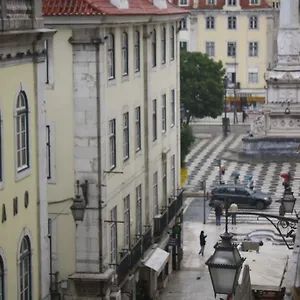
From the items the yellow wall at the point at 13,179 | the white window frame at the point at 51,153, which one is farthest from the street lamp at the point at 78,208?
the yellow wall at the point at 13,179

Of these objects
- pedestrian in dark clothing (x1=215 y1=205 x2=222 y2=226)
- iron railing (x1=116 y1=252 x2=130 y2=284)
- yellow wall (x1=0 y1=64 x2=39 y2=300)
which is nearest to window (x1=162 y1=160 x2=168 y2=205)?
iron railing (x1=116 y1=252 x2=130 y2=284)

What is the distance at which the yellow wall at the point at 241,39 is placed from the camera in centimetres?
9662

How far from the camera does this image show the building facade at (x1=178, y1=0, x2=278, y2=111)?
96375 millimetres

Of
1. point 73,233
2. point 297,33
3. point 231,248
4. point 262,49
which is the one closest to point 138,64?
point 73,233

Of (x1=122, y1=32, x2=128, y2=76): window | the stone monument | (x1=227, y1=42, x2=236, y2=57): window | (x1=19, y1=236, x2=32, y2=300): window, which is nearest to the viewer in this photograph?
(x1=19, y1=236, x2=32, y2=300): window

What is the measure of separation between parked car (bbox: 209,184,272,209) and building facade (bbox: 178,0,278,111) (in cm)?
4107

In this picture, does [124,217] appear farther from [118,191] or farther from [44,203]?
[44,203]

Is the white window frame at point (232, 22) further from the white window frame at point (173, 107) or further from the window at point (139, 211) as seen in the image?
the window at point (139, 211)

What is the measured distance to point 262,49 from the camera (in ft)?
318

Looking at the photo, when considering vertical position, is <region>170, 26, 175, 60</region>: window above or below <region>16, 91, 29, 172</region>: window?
above

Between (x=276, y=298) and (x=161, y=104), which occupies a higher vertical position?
(x=161, y=104)

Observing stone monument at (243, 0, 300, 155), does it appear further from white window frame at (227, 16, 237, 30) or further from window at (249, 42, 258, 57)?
white window frame at (227, 16, 237, 30)

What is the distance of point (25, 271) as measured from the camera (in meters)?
21.5

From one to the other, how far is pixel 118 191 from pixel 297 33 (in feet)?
133
